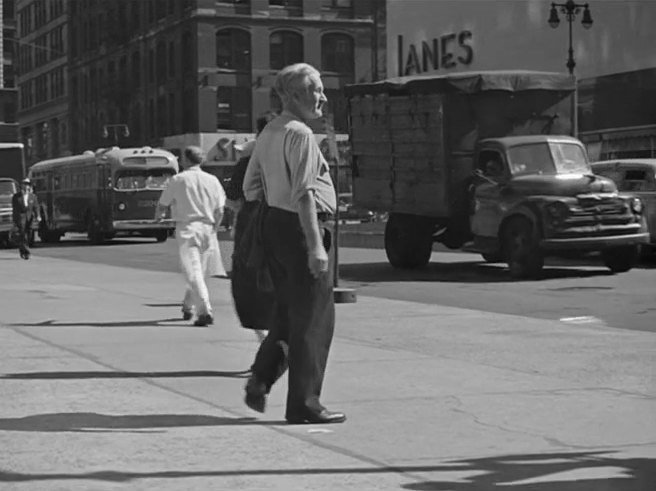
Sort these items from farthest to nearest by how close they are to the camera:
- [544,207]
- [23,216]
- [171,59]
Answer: [171,59] → [23,216] → [544,207]

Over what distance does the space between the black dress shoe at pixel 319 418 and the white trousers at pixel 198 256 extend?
5.75 m

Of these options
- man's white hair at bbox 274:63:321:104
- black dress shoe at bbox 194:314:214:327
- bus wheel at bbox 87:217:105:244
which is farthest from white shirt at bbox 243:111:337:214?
bus wheel at bbox 87:217:105:244

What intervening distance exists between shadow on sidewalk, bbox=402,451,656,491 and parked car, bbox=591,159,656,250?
1821cm

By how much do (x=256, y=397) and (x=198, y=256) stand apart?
575 cm

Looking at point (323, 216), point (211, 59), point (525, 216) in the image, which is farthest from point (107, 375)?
point (211, 59)

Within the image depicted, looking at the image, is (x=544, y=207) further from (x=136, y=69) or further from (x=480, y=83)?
(x=136, y=69)

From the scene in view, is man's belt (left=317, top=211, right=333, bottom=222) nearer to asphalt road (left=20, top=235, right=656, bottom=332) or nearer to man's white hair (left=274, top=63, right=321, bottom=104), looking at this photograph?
man's white hair (left=274, top=63, right=321, bottom=104)

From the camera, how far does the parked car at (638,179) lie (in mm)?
24516

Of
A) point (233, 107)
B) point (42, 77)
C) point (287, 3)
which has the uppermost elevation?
point (287, 3)

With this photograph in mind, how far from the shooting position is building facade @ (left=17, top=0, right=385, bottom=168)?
73.8 metres

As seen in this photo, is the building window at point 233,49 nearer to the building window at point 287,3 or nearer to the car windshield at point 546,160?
the building window at point 287,3

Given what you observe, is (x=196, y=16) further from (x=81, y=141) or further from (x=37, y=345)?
(x=37, y=345)

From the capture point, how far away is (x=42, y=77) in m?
106

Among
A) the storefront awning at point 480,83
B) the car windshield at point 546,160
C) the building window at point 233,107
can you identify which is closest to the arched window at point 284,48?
the building window at point 233,107
